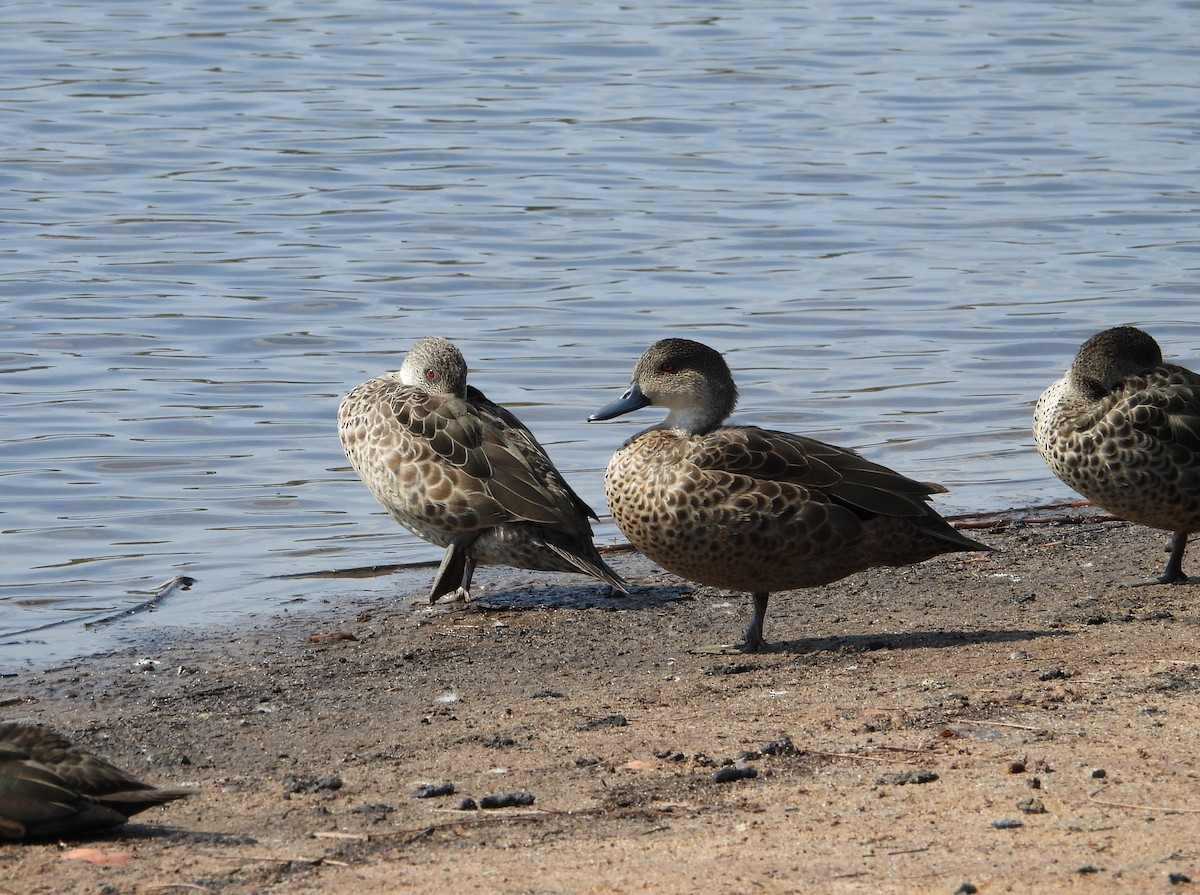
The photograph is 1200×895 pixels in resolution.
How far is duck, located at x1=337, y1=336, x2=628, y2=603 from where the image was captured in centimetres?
760

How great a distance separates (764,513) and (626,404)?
1074 millimetres

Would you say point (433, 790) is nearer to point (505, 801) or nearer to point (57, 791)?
point (505, 801)

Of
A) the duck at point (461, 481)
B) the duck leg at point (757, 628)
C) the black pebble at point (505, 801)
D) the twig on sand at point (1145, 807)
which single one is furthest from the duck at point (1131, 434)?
the black pebble at point (505, 801)

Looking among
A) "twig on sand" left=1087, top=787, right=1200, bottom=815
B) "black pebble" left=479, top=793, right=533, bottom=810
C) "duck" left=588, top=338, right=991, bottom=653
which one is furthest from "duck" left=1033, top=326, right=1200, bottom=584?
"black pebble" left=479, top=793, right=533, bottom=810

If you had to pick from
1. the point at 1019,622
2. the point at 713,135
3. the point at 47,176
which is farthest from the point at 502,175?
the point at 1019,622

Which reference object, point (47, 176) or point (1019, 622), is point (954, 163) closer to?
point (47, 176)

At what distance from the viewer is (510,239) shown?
1449 cm

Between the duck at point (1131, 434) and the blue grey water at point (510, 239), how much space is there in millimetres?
1742

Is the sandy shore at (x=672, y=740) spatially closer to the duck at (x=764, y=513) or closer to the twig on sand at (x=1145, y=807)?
the twig on sand at (x=1145, y=807)

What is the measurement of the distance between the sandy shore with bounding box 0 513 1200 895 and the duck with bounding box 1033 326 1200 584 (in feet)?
1.18

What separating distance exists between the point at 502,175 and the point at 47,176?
3.81 meters

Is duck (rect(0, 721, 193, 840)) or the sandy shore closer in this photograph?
the sandy shore

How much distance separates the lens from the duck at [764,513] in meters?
6.58

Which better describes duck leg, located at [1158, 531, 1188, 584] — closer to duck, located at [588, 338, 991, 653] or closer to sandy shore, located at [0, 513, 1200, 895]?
sandy shore, located at [0, 513, 1200, 895]
